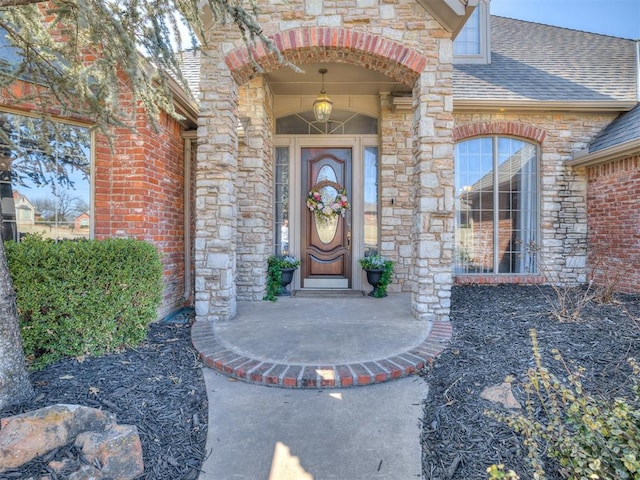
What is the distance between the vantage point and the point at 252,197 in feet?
16.0

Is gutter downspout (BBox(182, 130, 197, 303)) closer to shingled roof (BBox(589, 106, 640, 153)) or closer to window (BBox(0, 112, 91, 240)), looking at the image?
window (BBox(0, 112, 91, 240))

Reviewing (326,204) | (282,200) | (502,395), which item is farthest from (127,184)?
(502,395)

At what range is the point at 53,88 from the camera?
114 inches

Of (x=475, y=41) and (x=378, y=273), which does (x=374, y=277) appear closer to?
(x=378, y=273)

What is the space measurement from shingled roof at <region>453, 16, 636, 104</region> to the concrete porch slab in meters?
4.13

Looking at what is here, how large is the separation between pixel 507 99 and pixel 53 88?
6107 mm

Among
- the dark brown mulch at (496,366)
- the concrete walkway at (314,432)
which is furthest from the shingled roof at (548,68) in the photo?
the concrete walkway at (314,432)

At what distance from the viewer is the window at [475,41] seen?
666 cm

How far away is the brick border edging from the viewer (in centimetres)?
252

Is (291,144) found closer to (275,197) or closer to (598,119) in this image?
(275,197)

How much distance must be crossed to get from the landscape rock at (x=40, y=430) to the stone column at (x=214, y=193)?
6.53ft

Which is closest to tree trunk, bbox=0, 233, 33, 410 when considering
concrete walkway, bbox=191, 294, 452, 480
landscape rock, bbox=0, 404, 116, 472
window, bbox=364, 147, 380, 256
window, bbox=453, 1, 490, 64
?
landscape rock, bbox=0, 404, 116, 472

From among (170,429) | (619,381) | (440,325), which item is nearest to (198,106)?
(170,429)

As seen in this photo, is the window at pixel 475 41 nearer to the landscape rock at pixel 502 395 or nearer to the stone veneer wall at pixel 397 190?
the stone veneer wall at pixel 397 190
